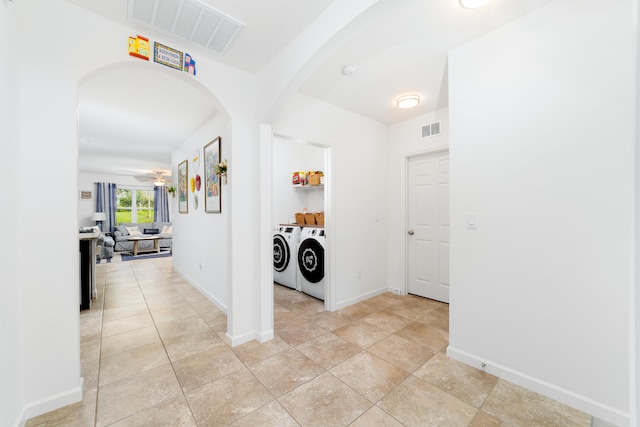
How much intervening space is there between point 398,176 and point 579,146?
2239 millimetres

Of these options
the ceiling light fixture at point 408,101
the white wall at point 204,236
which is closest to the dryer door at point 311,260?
the white wall at point 204,236

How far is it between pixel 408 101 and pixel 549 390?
2.70m

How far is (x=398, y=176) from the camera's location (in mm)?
3883

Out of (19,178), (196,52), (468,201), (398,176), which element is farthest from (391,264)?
(19,178)

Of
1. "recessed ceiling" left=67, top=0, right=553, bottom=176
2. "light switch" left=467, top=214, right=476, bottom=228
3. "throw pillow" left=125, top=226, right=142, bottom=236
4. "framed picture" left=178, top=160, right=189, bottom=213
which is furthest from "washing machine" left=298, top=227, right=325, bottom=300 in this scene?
"throw pillow" left=125, top=226, right=142, bottom=236

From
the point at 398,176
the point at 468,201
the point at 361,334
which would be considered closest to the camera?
the point at 468,201

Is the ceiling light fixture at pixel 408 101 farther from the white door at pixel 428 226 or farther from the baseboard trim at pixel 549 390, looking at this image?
the baseboard trim at pixel 549 390

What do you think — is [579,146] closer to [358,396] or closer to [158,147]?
[358,396]

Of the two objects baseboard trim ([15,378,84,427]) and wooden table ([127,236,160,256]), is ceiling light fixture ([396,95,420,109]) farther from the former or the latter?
wooden table ([127,236,160,256])

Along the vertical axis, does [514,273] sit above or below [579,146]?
below

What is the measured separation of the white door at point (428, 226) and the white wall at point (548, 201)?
142 cm

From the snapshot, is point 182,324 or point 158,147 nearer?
point 182,324

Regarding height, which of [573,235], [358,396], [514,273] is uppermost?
[573,235]

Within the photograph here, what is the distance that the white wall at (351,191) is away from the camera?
10.2 feet
